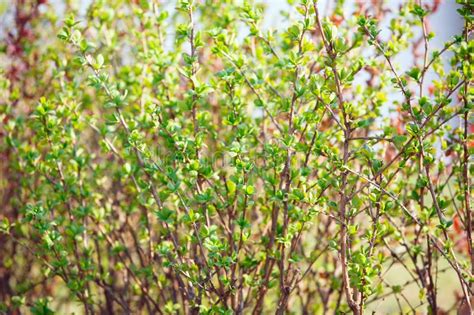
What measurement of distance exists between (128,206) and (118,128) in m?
0.37

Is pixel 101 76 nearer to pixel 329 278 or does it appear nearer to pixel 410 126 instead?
pixel 410 126

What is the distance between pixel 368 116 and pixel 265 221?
0.61 metres

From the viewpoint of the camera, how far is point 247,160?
2.17m

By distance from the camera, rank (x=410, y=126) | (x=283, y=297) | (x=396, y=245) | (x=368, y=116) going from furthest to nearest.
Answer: (x=396, y=245)
(x=368, y=116)
(x=283, y=297)
(x=410, y=126)

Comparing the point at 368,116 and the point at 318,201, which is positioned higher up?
the point at 368,116

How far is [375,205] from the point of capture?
2148 millimetres

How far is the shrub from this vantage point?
2.13 m

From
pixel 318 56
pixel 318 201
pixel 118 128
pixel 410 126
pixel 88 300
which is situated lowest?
pixel 88 300

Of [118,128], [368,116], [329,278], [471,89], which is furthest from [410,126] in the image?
→ [118,128]

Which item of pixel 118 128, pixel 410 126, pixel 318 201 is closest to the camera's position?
pixel 410 126

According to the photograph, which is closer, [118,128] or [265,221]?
[265,221]

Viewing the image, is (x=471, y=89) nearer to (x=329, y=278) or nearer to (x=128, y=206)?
Result: (x=329, y=278)

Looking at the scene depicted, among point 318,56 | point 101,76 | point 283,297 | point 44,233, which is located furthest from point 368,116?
point 44,233

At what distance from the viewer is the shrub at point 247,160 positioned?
84.0 inches
